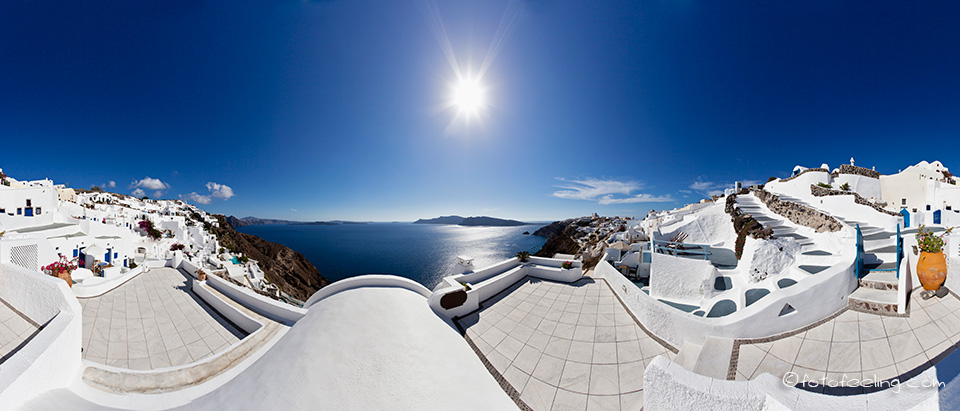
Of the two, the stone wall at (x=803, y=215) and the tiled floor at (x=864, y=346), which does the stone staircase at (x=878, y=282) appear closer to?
the tiled floor at (x=864, y=346)

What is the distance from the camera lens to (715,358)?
3.87 meters

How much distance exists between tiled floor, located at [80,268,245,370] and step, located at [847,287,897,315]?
10445 mm

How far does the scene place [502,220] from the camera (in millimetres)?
167125

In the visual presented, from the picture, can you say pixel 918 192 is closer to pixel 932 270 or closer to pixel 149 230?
pixel 932 270

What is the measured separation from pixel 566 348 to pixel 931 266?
550 cm

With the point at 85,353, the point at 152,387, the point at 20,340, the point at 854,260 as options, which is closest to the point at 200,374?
the point at 152,387

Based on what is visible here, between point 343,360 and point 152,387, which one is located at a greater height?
point 343,360

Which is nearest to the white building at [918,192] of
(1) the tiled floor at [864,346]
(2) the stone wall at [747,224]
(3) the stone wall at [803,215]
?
(3) the stone wall at [803,215]

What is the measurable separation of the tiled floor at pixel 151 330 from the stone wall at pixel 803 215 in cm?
1613

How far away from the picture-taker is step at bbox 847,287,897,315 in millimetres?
3943

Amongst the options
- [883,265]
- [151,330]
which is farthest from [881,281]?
[151,330]

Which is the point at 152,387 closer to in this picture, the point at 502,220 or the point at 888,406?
the point at 888,406

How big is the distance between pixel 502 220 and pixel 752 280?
160254 millimetres

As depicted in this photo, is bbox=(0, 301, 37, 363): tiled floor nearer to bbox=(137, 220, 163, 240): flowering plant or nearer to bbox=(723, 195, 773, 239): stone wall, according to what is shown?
bbox=(723, 195, 773, 239): stone wall
